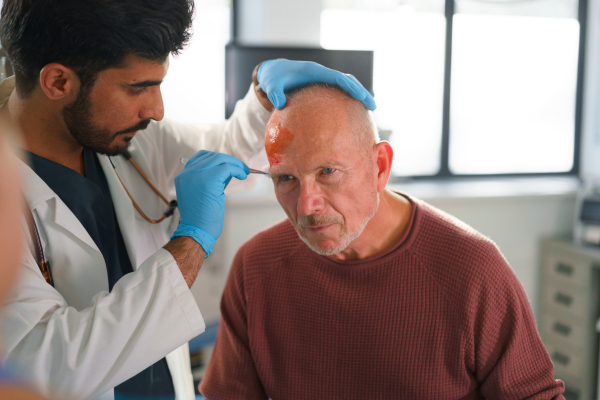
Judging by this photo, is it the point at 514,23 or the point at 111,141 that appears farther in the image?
the point at 514,23

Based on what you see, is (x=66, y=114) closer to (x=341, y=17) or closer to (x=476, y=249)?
(x=476, y=249)

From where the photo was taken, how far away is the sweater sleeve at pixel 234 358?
1.32 m

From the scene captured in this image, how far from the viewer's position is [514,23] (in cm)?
358

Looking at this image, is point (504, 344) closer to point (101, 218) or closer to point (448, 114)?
point (101, 218)

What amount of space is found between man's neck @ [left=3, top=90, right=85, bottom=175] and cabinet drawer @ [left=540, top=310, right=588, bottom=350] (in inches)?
110

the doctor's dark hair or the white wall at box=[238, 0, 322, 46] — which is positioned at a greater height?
the white wall at box=[238, 0, 322, 46]

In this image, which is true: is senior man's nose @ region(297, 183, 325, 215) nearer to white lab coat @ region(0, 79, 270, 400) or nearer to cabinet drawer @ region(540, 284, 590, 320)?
white lab coat @ region(0, 79, 270, 400)

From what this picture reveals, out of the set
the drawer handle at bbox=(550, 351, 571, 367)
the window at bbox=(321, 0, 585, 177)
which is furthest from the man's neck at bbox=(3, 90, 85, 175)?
the drawer handle at bbox=(550, 351, 571, 367)

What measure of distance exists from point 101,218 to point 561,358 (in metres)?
2.76

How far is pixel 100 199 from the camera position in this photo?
130 cm

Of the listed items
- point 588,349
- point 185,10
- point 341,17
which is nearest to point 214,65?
point 341,17

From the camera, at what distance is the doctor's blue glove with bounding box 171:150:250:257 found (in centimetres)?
117

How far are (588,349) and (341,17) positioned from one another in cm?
243

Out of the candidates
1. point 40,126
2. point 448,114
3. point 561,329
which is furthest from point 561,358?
point 40,126
